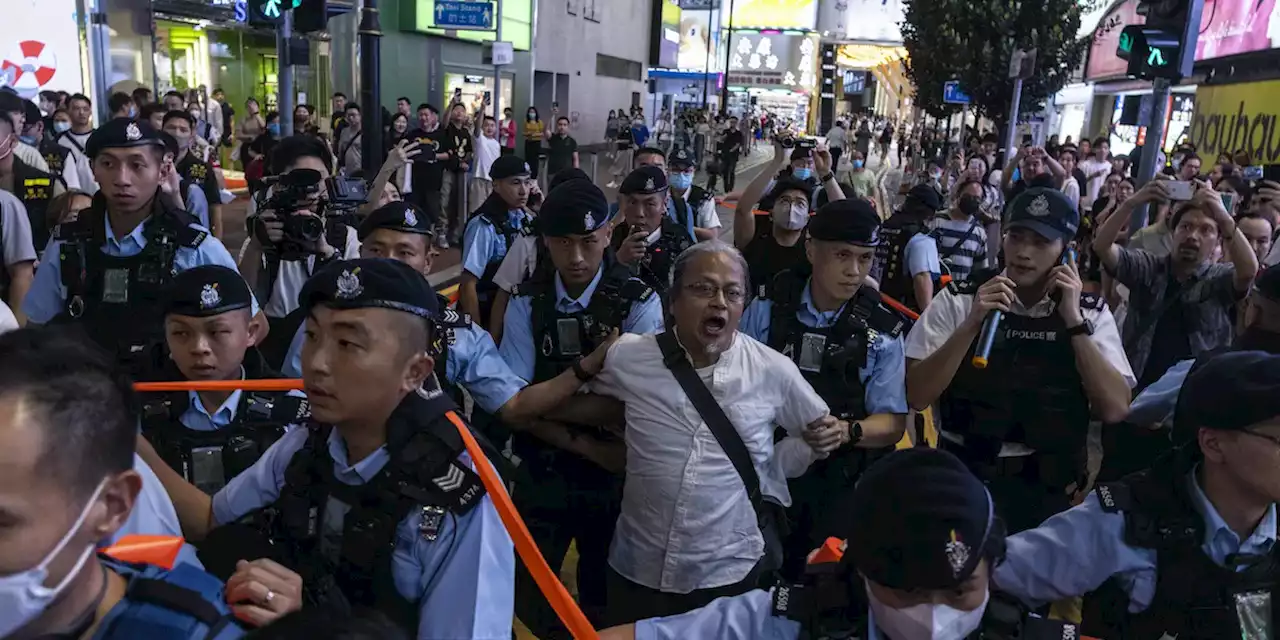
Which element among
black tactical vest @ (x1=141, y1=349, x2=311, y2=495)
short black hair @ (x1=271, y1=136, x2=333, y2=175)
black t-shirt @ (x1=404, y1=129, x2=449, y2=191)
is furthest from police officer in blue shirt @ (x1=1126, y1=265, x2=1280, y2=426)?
black t-shirt @ (x1=404, y1=129, x2=449, y2=191)

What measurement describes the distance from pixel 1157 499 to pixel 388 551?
2.01m

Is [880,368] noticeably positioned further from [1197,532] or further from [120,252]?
[120,252]

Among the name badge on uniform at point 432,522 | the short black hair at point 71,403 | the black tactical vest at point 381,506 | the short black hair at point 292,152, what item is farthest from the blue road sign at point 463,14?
the short black hair at point 71,403

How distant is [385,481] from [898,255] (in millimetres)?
5462

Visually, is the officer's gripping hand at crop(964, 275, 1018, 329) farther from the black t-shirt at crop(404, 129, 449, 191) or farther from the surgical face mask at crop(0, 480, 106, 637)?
the black t-shirt at crop(404, 129, 449, 191)

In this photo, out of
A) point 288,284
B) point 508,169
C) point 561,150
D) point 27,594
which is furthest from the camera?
point 561,150

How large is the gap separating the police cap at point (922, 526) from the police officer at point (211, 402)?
189 centimetres

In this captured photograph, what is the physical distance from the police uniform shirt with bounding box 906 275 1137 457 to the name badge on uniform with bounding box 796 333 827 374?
425 mm

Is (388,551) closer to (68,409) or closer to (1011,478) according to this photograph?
(68,409)

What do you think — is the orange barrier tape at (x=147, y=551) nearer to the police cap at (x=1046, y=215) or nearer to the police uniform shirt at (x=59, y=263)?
the police uniform shirt at (x=59, y=263)

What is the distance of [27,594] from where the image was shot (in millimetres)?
1497

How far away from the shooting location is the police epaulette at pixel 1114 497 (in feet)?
8.25

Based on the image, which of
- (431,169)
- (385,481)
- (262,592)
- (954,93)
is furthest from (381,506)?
(954,93)

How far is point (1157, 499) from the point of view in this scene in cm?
251
